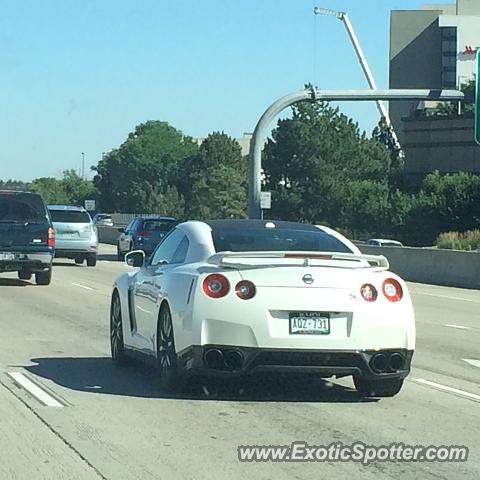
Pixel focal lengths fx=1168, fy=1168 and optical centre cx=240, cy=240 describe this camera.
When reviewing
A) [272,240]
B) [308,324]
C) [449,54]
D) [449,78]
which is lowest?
[308,324]

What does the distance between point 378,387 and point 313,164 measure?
78.1 m

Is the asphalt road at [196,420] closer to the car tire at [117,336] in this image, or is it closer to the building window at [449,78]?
the car tire at [117,336]

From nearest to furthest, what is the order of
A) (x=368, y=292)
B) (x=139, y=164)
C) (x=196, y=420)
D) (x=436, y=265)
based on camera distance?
(x=196, y=420)
(x=368, y=292)
(x=436, y=265)
(x=139, y=164)

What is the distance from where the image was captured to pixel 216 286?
32.7ft

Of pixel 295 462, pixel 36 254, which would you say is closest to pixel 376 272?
pixel 295 462

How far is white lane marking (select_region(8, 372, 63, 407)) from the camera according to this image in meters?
10.2

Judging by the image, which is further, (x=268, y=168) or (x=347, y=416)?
(x=268, y=168)

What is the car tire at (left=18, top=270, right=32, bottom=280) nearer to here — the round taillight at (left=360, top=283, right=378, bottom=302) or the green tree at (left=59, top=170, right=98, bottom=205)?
the round taillight at (left=360, top=283, right=378, bottom=302)

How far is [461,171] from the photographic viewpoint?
66500mm

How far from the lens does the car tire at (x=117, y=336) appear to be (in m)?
12.5

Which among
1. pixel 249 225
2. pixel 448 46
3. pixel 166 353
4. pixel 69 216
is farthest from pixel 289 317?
pixel 448 46

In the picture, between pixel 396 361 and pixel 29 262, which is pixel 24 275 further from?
pixel 396 361

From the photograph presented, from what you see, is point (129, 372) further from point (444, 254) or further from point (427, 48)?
point (427, 48)

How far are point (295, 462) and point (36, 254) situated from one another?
1897cm
